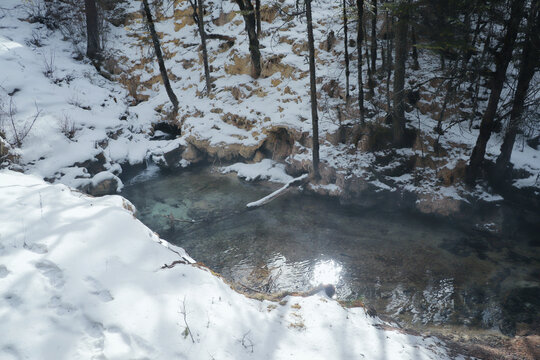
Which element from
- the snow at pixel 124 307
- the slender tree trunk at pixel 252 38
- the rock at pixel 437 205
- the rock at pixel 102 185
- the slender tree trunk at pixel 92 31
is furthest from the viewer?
the slender tree trunk at pixel 92 31

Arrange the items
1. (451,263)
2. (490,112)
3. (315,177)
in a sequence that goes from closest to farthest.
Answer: (451,263), (490,112), (315,177)

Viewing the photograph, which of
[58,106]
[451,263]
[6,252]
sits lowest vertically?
[451,263]

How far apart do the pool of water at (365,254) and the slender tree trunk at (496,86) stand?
205 cm

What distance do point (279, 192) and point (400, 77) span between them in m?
5.85

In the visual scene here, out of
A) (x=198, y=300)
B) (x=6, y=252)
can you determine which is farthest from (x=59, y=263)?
A: (x=198, y=300)

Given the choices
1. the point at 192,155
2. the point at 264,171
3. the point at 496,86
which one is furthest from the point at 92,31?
the point at 496,86

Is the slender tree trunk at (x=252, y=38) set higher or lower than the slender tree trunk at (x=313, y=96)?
higher

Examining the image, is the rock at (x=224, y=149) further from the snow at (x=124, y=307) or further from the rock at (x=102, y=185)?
the snow at (x=124, y=307)

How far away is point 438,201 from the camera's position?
948cm

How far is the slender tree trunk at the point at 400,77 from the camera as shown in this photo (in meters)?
9.51

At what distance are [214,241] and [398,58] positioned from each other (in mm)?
8588

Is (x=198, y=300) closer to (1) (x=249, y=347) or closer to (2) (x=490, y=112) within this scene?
(1) (x=249, y=347)

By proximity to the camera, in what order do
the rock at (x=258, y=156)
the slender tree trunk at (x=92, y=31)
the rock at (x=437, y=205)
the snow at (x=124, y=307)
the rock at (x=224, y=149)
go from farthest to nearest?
Result: 1. the slender tree trunk at (x=92, y=31)
2. the rock at (x=224, y=149)
3. the rock at (x=258, y=156)
4. the rock at (x=437, y=205)
5. the snow at (x=124, y=307)

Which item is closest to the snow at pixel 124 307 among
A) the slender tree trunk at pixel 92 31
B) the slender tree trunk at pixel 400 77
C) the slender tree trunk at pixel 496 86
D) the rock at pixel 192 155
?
the slender tree trunk at pixel 496 86
